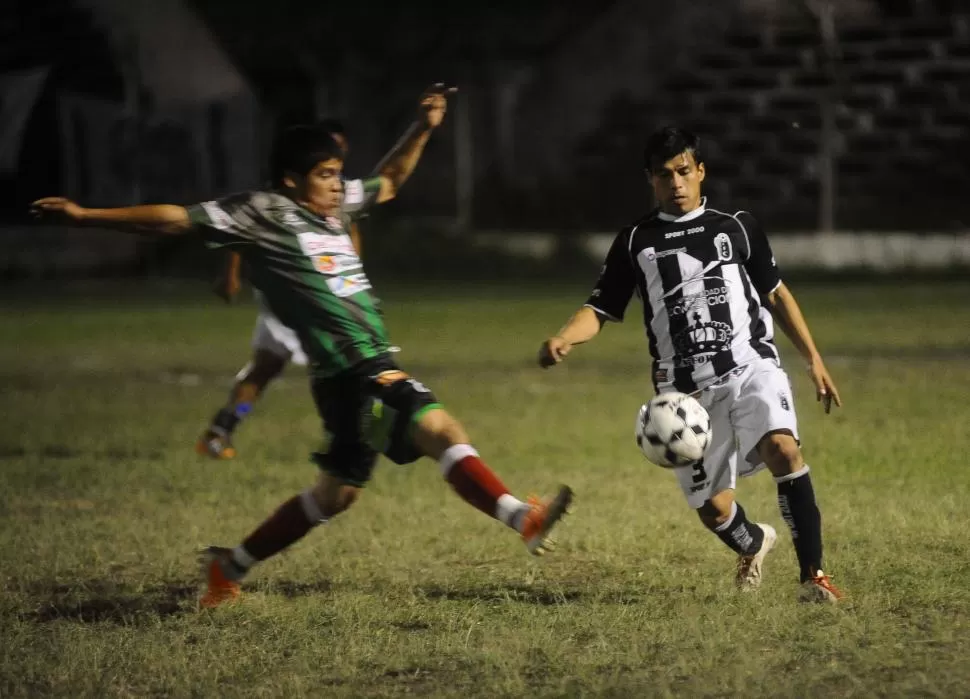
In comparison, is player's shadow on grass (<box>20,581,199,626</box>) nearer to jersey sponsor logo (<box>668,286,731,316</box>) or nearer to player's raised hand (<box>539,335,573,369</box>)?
player's raised hand (<box>539,335,573,369</box>)

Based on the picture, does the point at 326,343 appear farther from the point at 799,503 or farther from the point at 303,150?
the point at 799,503

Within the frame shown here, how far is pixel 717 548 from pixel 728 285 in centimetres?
136

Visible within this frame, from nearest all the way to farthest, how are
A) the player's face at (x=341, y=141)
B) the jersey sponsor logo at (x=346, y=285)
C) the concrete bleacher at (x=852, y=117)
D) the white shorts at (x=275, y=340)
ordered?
the jersey sponsor logo at (x=346, y=285), the player's face at (x=341, y=141), the white shorts at (x=275, y=340), the concrete bleacher at (x=852, y=117)

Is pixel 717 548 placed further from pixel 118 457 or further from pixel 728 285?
pixel 118 457

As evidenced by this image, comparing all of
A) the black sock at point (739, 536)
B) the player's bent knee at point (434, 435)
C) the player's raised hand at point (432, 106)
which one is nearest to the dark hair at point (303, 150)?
the player's raised hand at point (432, 106)

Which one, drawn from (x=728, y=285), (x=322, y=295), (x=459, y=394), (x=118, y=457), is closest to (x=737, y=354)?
(x=728, y=285)

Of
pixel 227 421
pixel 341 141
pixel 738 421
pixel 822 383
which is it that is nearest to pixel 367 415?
pixel 738 421

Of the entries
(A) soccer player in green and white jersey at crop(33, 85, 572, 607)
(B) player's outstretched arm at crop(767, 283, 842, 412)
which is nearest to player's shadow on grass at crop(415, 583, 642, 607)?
(A) soccer player in green and white jersey at crop(33, 85, 572, 607)

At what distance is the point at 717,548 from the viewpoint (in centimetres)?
636

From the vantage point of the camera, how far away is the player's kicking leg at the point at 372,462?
204 inches

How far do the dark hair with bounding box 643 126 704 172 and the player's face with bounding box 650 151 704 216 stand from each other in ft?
0.05

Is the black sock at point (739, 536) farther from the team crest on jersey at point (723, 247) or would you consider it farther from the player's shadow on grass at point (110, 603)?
the player's shadow on grass at point (110, 603)

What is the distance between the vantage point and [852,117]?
26.8 meters

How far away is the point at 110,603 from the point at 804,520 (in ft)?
8.47
